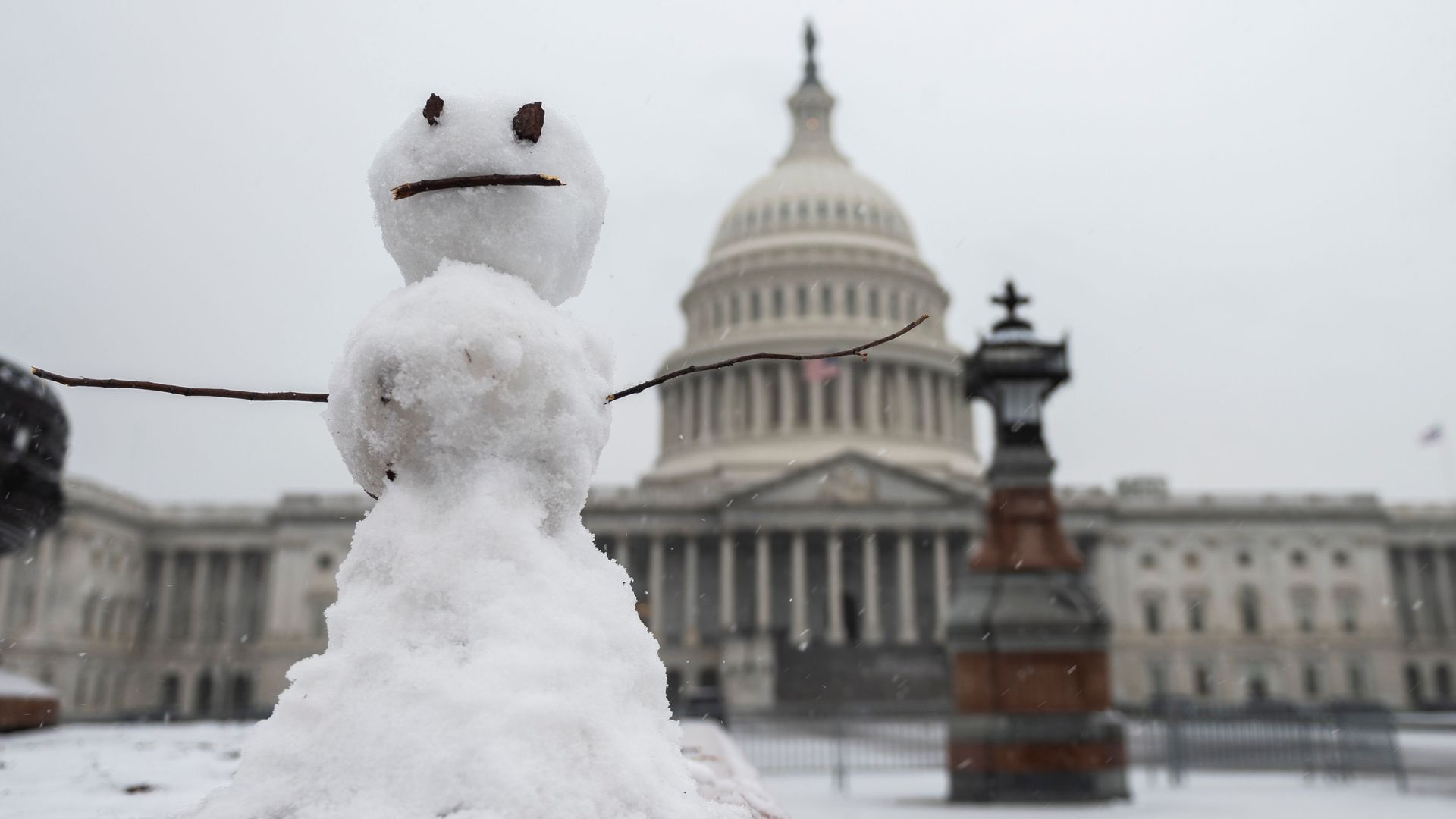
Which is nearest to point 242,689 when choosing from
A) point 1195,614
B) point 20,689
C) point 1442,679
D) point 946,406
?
point 946,406

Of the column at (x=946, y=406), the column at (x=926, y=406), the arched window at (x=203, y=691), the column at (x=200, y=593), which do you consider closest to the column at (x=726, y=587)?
the column at (x=926, y=406)

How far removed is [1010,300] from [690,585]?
4611cm

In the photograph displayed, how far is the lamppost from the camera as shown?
1296 centimetres

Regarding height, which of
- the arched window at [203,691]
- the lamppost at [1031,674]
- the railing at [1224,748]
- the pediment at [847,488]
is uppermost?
the pediment at [847,488]

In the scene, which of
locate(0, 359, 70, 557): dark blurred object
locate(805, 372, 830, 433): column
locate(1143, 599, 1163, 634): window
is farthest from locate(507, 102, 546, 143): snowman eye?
locate(1143, 599, 1163, 634): window

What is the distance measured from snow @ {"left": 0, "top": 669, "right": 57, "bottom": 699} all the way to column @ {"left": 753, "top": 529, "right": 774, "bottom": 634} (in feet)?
165

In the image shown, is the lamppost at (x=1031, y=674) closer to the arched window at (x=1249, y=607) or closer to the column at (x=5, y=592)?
the column at (x=5, y=592)

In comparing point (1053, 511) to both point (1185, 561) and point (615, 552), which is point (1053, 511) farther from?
point (1185, 561)

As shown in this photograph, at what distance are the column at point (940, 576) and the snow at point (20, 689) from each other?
52.3 meters

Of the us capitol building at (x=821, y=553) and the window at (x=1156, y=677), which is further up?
the us capitol building at (x=821, y=553)

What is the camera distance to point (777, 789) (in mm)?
16016

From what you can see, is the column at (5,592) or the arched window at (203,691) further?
the arched window at (203,691)

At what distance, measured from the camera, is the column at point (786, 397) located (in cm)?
6481

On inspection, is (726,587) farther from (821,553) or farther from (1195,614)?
(1195,614)
